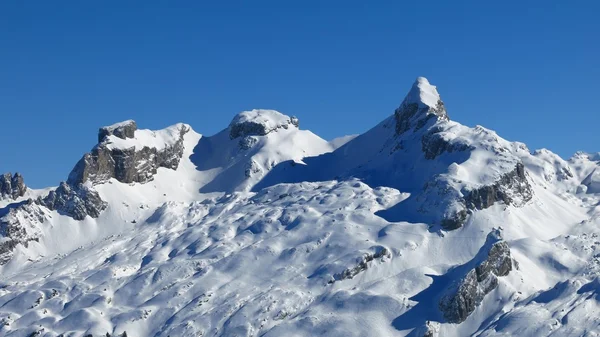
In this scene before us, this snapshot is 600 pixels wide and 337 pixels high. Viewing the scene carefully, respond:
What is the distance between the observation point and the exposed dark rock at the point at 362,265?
534 feet

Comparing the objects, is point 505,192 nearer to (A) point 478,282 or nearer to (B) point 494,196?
(B) point 494,196

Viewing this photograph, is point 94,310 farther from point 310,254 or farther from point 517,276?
point 517,276

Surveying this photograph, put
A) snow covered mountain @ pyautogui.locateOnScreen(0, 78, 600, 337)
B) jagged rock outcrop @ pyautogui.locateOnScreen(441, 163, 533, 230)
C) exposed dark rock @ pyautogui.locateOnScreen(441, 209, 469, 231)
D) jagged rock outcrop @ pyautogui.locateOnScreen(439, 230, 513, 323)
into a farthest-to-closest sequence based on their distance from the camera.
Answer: jagged rock outcrop @ pyautogui.locateOnScreen(441, 163, 533, 230), exposed dark rock @ pyautogui.locateOnScreen(441, 209, 469, 231), snow covered mountain @ pyautogui.locateOnScreen(0, 78, 600, 337), jagged rock outcrop @ pyautogui.locateOnScreen(439, 230, 513, 323)

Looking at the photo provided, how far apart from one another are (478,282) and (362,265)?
2199 centimetres

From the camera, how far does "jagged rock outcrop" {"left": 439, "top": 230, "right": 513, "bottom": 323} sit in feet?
484

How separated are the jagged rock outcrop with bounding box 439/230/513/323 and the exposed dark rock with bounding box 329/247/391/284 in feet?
58.9

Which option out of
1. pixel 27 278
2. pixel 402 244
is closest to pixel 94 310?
pixel 27 278

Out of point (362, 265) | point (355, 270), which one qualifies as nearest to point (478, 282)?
point (362, 265)

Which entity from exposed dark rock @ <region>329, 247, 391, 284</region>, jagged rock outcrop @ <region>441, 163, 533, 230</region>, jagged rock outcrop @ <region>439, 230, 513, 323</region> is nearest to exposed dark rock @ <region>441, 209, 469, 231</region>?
jagged rock outcrop @ <region>441, 163, 533, 230</region>

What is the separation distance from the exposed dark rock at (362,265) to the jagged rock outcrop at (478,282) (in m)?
18.0

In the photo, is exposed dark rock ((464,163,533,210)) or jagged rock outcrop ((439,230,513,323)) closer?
jagged rock outcrop ((439,230,513,323))

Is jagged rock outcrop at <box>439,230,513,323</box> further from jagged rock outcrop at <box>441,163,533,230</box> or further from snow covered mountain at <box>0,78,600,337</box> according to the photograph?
jagged rock outcrop at <box>441,163,533,230</box>

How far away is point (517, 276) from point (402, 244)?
2187 centimetres

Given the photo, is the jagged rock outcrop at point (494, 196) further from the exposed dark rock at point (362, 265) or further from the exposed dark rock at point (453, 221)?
the exposed dark rock at point (362, 265)
